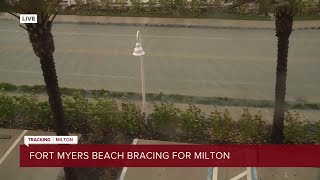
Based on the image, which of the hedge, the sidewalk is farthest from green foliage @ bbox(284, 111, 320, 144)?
the sidewalk

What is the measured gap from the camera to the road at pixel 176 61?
14.8 metres

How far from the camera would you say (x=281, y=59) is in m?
10.4

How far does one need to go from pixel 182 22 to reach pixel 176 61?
144 inches

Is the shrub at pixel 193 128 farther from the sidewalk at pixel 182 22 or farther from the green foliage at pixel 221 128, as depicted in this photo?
the sidewalk at pixel 182 22

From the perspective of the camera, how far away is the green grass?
13.5 meters

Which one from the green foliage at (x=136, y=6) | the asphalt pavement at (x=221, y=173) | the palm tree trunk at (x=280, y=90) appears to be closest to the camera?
the asphalt pavement at (x=221, y=173)

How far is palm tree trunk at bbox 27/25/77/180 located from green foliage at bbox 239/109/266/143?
464 centimetres

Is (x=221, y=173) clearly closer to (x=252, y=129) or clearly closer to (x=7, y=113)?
(x=252, y=129)

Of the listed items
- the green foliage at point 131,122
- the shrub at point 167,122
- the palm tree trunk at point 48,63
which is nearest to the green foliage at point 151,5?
the green foliage at point 131,122

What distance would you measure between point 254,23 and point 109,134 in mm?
9853

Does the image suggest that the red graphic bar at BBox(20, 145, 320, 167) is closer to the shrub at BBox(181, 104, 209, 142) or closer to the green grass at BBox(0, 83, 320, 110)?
the shrub at BBox(181, 104, 209, 142)

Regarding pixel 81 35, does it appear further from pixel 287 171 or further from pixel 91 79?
pixel 287 171

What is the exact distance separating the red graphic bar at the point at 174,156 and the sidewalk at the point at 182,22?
29.3 feet

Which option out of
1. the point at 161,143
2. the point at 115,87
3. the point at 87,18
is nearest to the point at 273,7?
the point at 161,143
